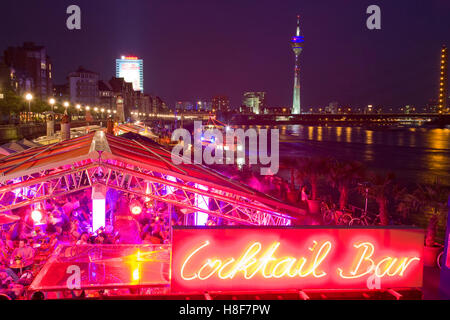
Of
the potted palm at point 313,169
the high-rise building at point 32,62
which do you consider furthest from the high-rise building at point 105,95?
the potted palm at point 313,169

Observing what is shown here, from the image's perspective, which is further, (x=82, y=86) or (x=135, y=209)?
(x=82, y=86)

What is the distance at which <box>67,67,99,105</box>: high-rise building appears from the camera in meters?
117

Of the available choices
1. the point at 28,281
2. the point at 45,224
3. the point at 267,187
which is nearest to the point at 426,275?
the point at 28,281

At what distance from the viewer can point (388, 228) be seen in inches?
246

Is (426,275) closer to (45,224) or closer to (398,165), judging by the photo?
(45,224)

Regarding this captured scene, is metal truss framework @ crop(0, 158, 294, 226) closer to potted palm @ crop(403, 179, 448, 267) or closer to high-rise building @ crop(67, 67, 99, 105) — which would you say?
potted palm @ crop(403, 179, 448, 267)

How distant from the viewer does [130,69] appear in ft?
609

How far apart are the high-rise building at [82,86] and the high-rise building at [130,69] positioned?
64.7 metres

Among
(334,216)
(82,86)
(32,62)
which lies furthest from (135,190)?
(82,86)

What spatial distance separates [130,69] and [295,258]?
189746 mm

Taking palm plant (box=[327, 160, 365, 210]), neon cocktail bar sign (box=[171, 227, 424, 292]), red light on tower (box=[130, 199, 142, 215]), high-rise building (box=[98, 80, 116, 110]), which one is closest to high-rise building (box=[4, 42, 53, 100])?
high-rise building (box=[98, 80, 116, 110])

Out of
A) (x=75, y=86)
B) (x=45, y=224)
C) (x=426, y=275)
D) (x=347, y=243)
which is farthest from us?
(x=75, y=86)

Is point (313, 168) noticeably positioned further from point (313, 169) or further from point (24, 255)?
point (24, 255)
